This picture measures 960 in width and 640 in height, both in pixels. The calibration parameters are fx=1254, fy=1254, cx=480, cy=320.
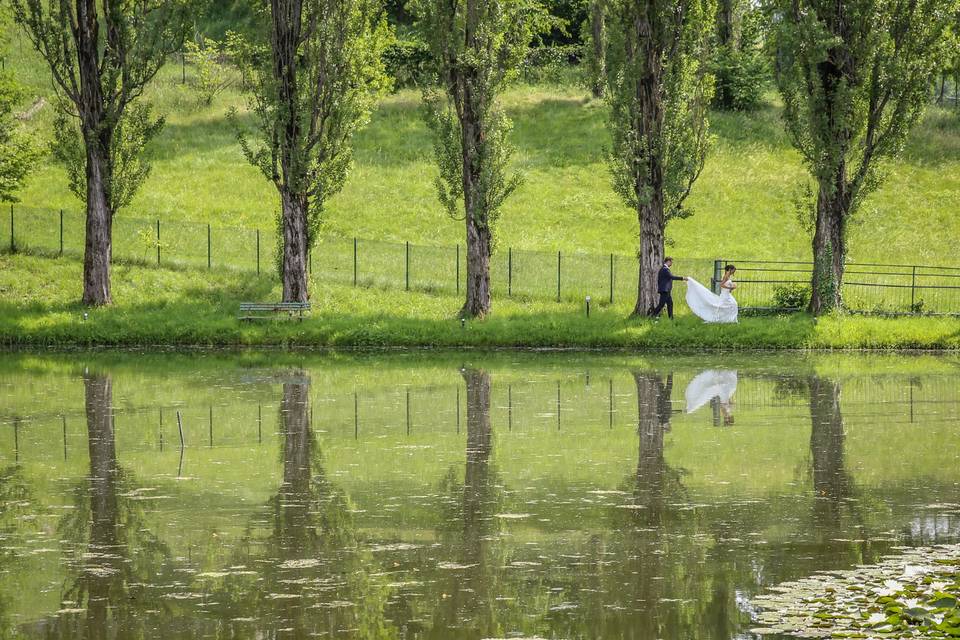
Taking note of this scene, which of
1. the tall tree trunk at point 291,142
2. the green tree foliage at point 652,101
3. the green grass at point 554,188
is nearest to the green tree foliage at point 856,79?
the green tree foliage at point 652,101

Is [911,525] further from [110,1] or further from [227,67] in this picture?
[227,67]

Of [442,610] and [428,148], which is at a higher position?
[428,148]

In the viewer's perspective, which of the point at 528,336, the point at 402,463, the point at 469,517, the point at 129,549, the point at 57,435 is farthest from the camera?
the point at 528,336

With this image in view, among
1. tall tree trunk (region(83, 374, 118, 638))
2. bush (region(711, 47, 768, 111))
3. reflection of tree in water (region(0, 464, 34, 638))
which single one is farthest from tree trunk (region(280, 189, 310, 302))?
bush (region(711, 47, 768, 111))

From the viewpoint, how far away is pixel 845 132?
1415 inches

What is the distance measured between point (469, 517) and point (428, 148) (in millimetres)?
52984

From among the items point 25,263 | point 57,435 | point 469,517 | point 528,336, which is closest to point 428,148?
point 25,263

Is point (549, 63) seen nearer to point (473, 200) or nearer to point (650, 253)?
point (473, 200)

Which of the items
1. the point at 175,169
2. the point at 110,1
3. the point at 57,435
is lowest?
the point at 57,435

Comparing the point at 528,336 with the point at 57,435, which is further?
the point at 528,336

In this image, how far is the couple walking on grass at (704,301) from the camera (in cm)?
3638

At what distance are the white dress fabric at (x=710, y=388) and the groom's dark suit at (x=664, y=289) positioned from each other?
7.69 metres

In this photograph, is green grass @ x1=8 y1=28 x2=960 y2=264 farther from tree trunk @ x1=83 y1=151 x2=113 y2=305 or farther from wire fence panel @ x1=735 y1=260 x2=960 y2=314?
tree trunk @ x1=83 y1=151 x2=113 y2=305

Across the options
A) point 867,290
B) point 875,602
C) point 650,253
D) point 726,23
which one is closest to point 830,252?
point 650,253
